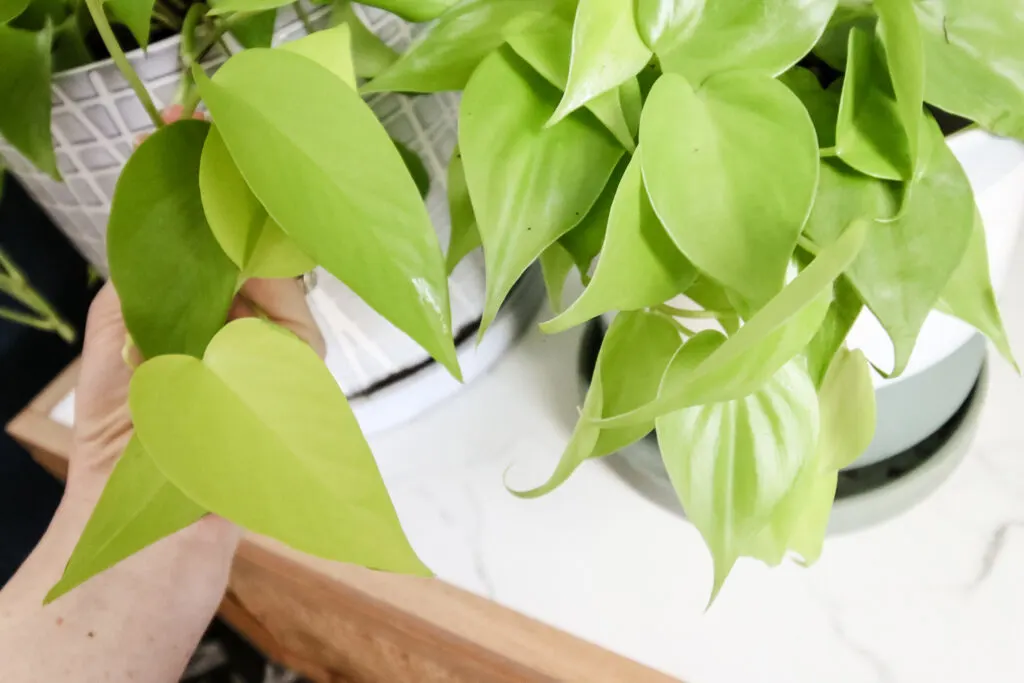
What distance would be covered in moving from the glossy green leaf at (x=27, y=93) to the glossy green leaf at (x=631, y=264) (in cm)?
23

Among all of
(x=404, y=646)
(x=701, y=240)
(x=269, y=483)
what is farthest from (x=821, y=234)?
(x=404, y=646)

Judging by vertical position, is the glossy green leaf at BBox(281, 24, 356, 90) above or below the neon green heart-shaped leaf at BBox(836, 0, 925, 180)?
above

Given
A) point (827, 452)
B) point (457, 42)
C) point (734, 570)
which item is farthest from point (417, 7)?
point (734, 570)

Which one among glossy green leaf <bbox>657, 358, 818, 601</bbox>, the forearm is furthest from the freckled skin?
glossy green leaf <bbox>657, 358, 818, 601</bbox>

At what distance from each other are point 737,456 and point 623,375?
51 mm

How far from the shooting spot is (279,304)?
1.28 feet

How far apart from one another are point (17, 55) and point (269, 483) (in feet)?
0.69

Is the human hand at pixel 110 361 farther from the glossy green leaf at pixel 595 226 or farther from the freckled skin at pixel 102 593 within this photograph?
the glossy green leaf at pixel 595 226

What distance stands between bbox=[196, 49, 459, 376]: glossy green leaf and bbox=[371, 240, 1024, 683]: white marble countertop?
300 mm

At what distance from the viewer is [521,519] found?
20.2 inches

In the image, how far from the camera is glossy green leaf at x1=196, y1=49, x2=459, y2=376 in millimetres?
216

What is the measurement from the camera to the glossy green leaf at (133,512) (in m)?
0.22

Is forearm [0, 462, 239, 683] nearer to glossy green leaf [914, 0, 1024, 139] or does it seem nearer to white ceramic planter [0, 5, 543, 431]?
white ceramic planter [0, 5, 543, 431]

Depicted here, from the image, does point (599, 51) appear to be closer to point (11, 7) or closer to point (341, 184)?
point (341, 184)
